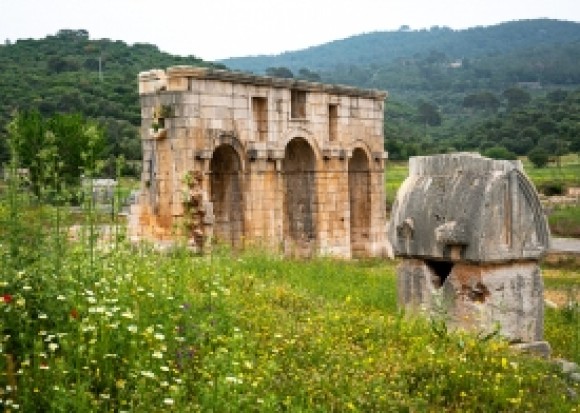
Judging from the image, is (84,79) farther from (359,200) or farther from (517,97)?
(517,97)

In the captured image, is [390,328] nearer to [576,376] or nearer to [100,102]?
[576,376]

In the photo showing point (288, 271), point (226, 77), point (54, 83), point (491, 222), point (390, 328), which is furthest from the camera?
point (54, 83)

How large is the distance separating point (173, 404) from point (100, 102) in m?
49.9

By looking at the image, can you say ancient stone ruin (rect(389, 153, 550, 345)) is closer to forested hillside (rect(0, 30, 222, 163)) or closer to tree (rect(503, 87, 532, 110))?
forested hillside (rect(0, 30, 222, 163))

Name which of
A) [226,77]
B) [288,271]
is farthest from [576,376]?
[226,77]

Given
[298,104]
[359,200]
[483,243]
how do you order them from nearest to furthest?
[483,243] < [298,104] < [359,200]

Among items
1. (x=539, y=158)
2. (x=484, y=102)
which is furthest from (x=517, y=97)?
(x=539, y=158)

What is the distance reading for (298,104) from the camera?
20438 millimetres

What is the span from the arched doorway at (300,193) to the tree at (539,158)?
32.7 m

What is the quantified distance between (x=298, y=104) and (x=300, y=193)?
2438 millimetres

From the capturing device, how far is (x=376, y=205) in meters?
23.7

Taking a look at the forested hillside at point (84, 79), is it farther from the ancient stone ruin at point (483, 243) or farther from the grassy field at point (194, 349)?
the grassy field at point (194, 349)

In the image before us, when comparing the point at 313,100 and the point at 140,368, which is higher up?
the point at 313,100

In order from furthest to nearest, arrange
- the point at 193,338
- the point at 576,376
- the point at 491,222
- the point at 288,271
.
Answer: the point at 288,271
the point at 491,222
the point at 576,376
the point at 193,338
